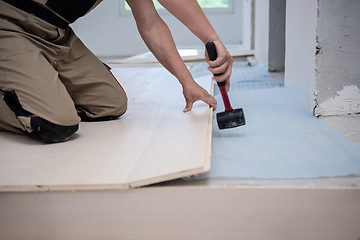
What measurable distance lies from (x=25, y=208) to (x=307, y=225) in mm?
814

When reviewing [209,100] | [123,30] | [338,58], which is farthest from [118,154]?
[123,30]

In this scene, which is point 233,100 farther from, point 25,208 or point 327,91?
point 25,208

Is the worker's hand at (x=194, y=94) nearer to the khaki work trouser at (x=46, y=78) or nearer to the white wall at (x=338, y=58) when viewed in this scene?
the khaki work trouser at (x=46, y=78)

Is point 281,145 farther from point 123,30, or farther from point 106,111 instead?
point 123,30

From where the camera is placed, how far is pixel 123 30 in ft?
28.0

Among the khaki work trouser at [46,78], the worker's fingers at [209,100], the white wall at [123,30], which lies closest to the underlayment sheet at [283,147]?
the worker's fingers at [209,100]

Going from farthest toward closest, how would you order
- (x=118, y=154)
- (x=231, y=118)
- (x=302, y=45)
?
(x=302, y=45), (x=231, y=118), (x=118, y=154)

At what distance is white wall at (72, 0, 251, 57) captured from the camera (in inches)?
325

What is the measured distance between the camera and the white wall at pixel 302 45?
179 centimetres

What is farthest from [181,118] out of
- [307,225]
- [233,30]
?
[233,30]

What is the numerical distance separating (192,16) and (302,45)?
777 millimetres

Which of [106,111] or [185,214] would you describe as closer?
[185,214]

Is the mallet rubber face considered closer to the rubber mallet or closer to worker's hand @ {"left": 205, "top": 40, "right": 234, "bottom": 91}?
the rubber mallet

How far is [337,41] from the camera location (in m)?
1.70
